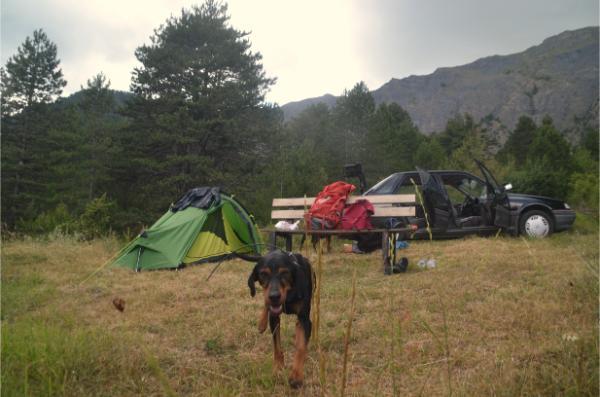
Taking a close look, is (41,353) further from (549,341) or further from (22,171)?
(22,171)

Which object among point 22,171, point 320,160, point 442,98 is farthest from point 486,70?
point 22,171

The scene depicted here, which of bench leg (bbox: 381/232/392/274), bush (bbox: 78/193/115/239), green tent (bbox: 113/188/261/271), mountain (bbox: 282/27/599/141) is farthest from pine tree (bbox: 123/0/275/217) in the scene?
mountain (bbox: 282/27/599/141)

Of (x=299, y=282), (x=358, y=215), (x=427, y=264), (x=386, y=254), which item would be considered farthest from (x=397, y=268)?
(x=299, y=282)

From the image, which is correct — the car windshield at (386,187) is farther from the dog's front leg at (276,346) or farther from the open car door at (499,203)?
the dog's front leg at (276,346)

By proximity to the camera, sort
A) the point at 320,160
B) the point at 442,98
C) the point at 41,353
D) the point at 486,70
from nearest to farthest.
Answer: the point at 41,353 < the point at 320,160 < the point at 442,98 < the point at 486,70

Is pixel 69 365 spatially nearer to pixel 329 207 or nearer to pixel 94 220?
pixel 329 207

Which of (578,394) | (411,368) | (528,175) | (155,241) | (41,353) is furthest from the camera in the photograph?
(528,175)

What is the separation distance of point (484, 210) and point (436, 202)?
1.50 m

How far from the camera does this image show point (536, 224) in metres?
8.52

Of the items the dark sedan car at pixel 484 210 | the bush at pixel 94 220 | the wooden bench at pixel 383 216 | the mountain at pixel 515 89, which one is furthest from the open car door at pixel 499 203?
the mountain at pixel 515 89

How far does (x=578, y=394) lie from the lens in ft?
5.79

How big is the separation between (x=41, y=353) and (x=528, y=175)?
65.2 ft

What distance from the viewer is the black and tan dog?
239cm

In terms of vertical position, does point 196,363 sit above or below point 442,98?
below
